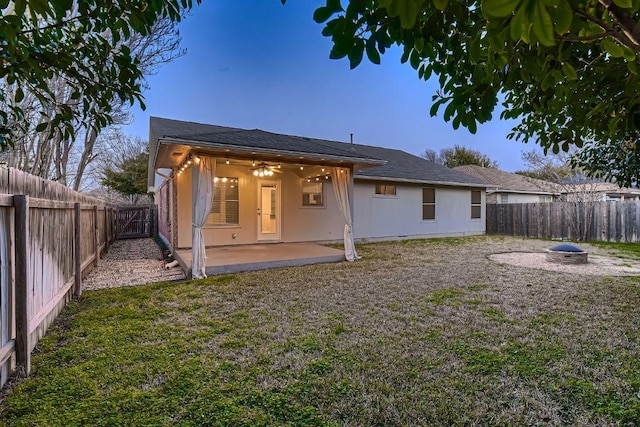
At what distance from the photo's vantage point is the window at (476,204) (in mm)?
14920

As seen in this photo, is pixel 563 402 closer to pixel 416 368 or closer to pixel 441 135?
pixel 416 368

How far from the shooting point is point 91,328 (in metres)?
3.58

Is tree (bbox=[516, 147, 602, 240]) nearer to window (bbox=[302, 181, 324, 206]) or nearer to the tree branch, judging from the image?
window (bbox=[302, 181, 324, 206])

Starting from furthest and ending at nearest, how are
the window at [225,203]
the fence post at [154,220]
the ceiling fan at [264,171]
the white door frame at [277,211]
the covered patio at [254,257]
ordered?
the fence post at [154,220] → the white door frame at [277,211] → the window at [225,203] → the ceiling fan at [264,171] → the covered patio at [254,257]

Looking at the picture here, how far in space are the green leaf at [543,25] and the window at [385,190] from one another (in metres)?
11.6

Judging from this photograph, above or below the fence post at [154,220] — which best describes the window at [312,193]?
above

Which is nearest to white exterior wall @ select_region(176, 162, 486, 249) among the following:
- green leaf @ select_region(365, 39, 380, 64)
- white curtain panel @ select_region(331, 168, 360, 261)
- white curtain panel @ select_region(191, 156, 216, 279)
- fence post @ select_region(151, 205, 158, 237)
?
white curtain panel @ select_region(331, 168, 360, 261)

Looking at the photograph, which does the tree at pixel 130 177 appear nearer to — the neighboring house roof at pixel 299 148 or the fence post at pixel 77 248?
the neighboring house roof at pixel 299 148

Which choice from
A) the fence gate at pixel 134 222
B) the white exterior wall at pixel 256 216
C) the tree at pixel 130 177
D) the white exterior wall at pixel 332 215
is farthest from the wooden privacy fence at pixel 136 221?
the white exterior wall at pixel 332 215

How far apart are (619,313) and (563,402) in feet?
9.07

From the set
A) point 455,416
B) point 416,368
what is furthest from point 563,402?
point 416,368

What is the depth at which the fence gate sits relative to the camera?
584 inches

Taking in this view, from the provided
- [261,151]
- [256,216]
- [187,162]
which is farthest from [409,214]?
[187,162]

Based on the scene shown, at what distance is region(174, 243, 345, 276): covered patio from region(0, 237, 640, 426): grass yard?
150 centimetres
